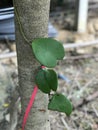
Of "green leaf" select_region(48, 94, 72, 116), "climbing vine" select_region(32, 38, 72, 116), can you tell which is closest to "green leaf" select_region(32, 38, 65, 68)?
"climbing vine" select_region(32, 38, 72, 116)

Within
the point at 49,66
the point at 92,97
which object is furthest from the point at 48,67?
the point at 92,97

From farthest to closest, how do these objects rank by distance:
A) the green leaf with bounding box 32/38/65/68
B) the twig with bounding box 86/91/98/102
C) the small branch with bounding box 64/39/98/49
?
the small branch with bounding box 64/39/98/49 < the twig with bounding box 86/91/98/102 < the green leaf with bounding box 32/38/65/68

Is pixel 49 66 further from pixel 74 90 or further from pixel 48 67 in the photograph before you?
pixel 74 90

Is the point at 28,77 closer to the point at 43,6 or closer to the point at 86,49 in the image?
the point at 43,6

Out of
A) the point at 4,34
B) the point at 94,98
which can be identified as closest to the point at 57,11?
the point at 4,34

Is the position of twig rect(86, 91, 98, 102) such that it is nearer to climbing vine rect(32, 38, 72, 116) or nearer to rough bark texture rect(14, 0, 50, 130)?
rough bark texture rect(14, 0, 50, 130)

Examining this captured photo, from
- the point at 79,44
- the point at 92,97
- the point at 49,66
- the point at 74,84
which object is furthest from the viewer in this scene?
the point at 79,44

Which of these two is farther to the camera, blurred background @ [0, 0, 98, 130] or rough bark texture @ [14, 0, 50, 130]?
blurred background @ [0, 0, 98, 130]
